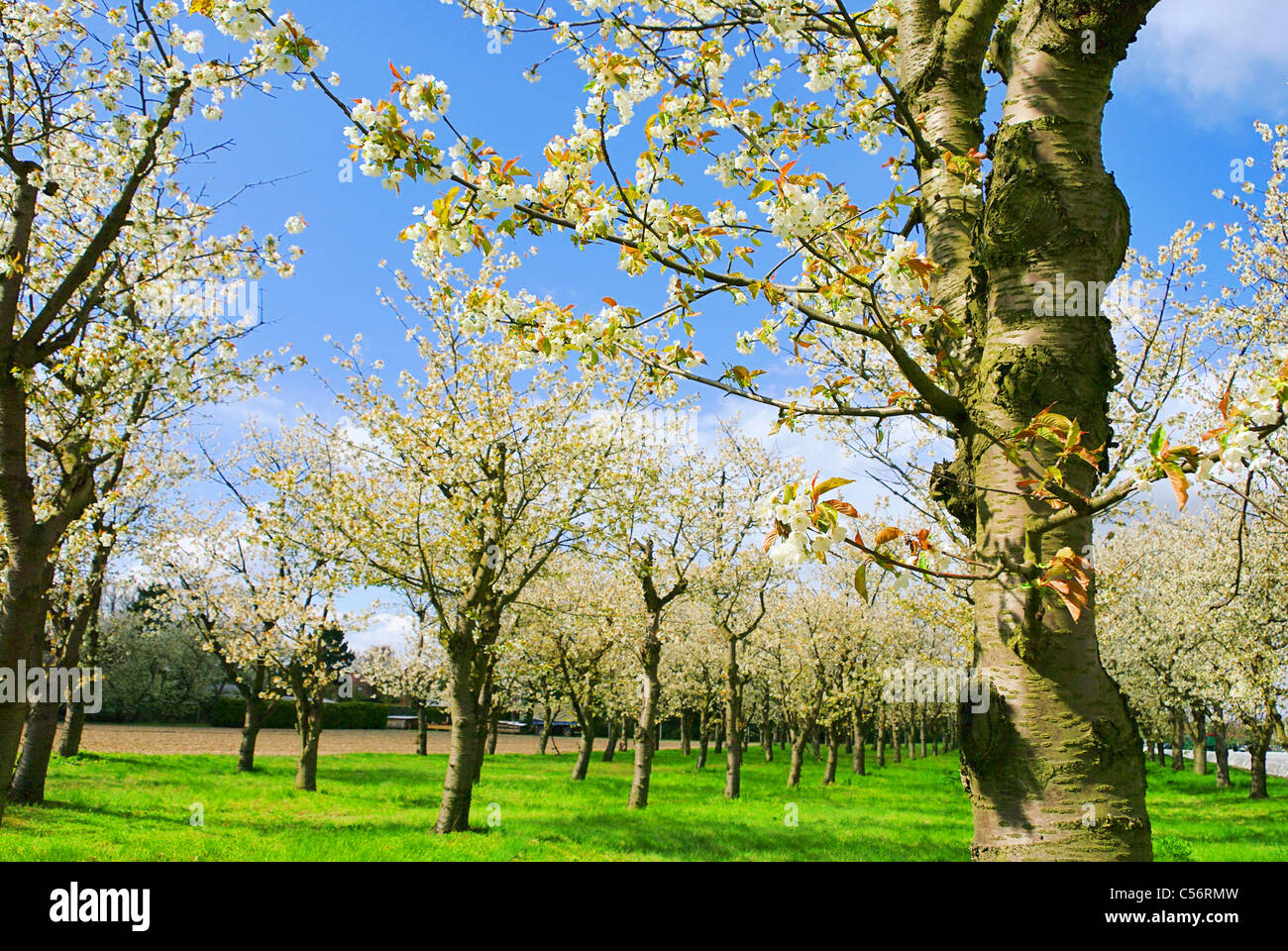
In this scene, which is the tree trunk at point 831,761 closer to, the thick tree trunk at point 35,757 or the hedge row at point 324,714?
the thick tree trunk at point 35,757

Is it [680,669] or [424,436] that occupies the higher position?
[424,436]

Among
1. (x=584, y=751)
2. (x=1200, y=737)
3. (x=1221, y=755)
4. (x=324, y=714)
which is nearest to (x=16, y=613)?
(x=584, y=751)

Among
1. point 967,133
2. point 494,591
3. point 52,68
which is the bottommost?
point 494,591

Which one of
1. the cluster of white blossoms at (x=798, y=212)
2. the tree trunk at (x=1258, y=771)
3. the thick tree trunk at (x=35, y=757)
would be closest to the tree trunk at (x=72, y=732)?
the thick tree trunk at (x=35, y=757)

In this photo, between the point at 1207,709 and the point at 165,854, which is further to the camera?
the point at 1207,709

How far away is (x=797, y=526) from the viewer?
205 centimetres

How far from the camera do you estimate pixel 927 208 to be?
3574 mm

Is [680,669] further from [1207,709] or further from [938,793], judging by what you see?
[1207,709]

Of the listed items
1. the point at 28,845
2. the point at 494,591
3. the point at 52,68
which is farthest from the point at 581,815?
the point at 52,68

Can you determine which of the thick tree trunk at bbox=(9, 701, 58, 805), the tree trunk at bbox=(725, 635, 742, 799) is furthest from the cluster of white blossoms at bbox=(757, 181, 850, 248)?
the tree trunk at bbox=(725, 635, 742, 799)

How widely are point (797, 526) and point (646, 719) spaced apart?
15.1 m

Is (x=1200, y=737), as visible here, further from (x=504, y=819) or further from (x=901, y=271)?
(x=901, y=271)

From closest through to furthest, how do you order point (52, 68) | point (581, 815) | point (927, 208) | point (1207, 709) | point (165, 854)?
point (927, 208) < point (52, 68) < point (165, 854) < point (581, 815) < point (1207, 709)
